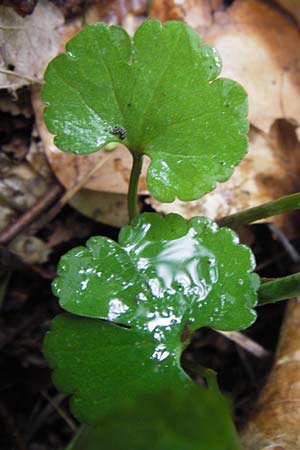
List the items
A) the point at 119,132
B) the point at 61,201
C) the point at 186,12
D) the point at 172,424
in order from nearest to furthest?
the point at 172,424 → the point at 119,132 → the point at 61,201 → the point at 186,12

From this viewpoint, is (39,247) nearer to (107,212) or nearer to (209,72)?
(107,212)

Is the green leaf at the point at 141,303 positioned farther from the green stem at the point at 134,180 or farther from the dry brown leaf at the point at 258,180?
the dry brown leaf at the point at 258,180

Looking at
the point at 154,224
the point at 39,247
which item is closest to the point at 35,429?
the point at 39,247

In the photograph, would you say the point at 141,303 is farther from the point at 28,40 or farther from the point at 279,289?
the point at 28,40

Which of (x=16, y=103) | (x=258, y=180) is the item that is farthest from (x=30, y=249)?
(x=258, y=180)

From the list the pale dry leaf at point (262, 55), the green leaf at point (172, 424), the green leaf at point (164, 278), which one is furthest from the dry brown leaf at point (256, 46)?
the green leaf at point (172, 424)
